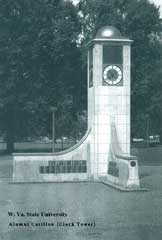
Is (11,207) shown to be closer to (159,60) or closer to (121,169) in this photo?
(121,169)

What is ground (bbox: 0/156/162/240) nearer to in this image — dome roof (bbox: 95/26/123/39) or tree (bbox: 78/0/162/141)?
dome roof (bbox: 95/26/123/39)

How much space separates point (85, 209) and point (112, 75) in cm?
966

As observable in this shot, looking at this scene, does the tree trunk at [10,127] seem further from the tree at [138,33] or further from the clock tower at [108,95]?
the clock tower at [108,95]

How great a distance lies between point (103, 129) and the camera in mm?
23188

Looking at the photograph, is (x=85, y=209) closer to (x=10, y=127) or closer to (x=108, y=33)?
(x=108, y=33)

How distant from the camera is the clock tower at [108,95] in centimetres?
2303

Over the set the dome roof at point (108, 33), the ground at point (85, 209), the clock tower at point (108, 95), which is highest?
the dome roof at point (108, 33)

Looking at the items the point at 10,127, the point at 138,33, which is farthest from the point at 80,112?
the point at 138,33

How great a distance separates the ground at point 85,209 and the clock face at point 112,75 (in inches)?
176

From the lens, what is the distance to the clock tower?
2303cm

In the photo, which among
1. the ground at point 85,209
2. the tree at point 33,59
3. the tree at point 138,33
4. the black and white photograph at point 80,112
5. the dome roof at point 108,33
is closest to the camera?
the ground at point 85,209

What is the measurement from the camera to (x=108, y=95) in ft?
75.5

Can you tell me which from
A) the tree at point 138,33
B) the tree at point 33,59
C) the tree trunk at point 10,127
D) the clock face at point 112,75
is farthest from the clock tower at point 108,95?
the tree trunk at point 10,127

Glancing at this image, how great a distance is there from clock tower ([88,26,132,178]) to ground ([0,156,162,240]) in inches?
65.3
